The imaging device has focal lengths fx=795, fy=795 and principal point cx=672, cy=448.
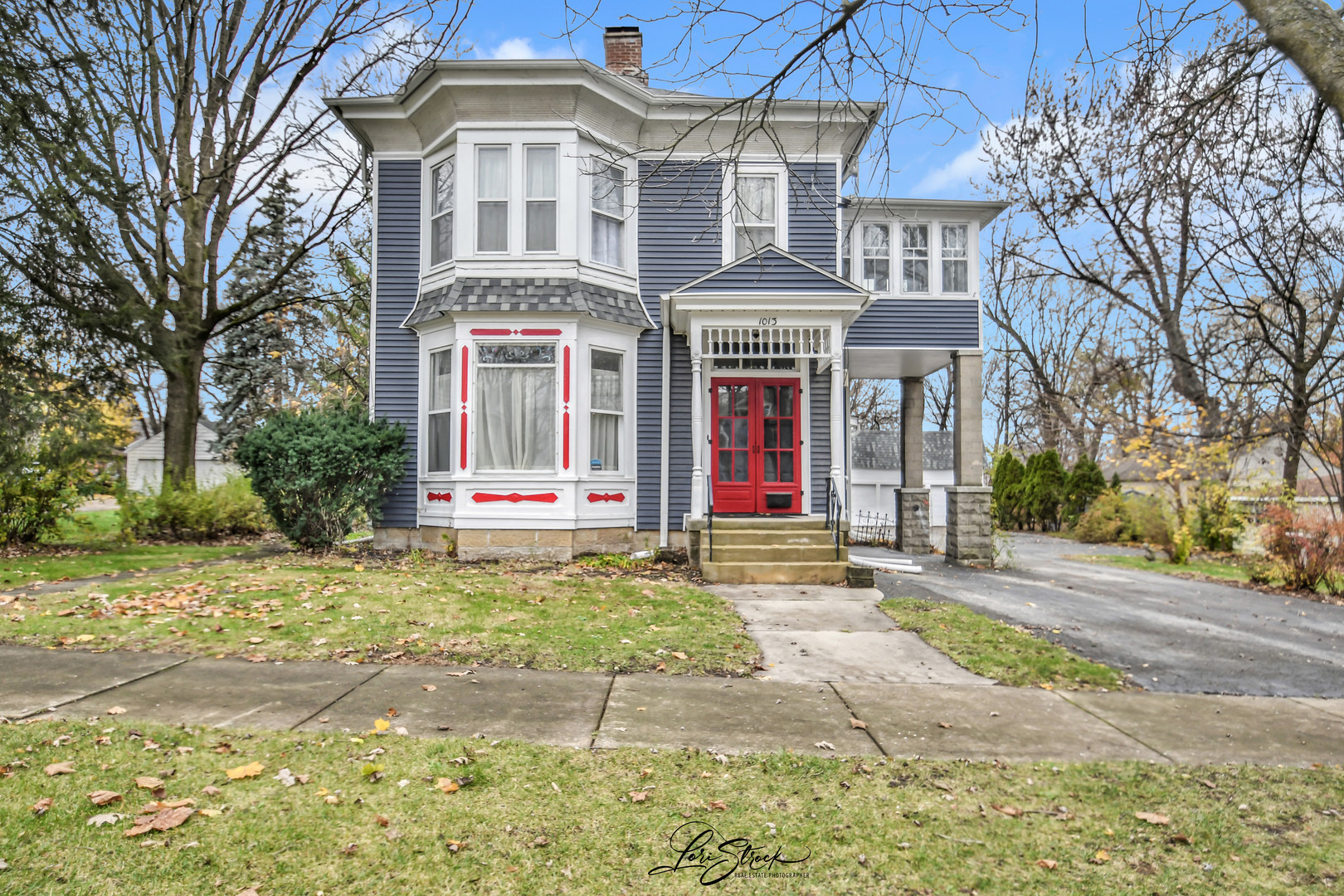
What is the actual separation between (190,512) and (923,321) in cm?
1365

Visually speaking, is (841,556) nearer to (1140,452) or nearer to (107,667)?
(107,667)

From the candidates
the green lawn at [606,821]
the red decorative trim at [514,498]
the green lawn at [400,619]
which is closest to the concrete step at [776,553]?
the green lawn at [400,619]

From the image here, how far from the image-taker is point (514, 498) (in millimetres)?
11797

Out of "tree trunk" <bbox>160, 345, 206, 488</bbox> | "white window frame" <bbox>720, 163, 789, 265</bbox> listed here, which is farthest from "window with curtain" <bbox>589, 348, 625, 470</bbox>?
"tree trunk" <bbox>160, 345, 206, 488</bbox>

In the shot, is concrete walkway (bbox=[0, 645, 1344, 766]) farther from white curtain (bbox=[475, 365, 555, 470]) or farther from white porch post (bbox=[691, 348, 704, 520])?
white curtain (bbox=[475, 365, 555, 470])

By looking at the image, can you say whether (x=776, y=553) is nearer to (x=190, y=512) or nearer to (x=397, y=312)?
(x=397, y=312)

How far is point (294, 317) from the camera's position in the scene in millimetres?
25734

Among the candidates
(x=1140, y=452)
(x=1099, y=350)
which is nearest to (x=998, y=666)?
(x=1140, y=452)

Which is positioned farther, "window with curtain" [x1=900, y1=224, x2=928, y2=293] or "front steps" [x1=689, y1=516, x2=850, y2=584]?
"window with curtain" [x1=900, y1=224, x2=928, y2=293]

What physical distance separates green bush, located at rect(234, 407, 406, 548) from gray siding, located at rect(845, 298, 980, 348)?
839 cm

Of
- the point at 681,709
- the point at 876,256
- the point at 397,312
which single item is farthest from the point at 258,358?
the point at 681,709

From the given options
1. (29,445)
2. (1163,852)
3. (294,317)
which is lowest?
(1163,852)

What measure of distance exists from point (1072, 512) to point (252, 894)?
26.0m

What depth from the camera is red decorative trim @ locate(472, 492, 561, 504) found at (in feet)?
38.7
